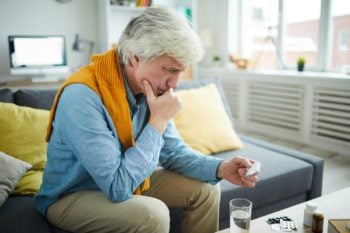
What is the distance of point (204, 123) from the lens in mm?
1816

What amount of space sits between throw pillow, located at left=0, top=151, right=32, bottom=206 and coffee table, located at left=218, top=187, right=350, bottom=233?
0.79m

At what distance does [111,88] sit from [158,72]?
151mm

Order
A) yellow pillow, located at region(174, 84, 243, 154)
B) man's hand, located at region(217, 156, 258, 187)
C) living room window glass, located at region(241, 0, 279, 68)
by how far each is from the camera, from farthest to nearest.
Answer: living room window glass, located at region(241, 0, 279, 68) < yellow pillow, located at region(174, 84, 243, 154) < man's hand, located at region(217, 156, 258, 187)

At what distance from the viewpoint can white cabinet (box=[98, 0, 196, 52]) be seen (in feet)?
12.1

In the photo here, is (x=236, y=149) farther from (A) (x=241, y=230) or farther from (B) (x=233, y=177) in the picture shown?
(A) (x=241, y=230)

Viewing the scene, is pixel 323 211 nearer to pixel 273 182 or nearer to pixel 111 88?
pixel 273 182

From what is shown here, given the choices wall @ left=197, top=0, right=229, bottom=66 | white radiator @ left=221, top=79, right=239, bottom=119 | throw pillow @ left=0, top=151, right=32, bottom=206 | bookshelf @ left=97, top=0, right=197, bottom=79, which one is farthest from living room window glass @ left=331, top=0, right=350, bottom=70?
throw pillow @ left=0, top=151, right=32, bottom=206

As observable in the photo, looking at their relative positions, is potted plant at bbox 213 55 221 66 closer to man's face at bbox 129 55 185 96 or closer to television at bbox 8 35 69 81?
television at bbox 8 35 69 81

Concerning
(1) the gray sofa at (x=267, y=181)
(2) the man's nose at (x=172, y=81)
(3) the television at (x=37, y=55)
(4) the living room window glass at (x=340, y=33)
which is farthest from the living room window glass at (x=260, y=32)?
(2) the man's nose at (x=172, y=81)

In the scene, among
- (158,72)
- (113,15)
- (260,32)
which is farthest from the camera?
(260,32)

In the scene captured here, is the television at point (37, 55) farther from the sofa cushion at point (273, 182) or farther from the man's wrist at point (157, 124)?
the man's wrist at point (157, 124)

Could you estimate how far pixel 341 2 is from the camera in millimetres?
3248

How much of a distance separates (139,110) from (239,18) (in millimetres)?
3631

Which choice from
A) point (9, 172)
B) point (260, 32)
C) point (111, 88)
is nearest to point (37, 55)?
point (9, 172)
